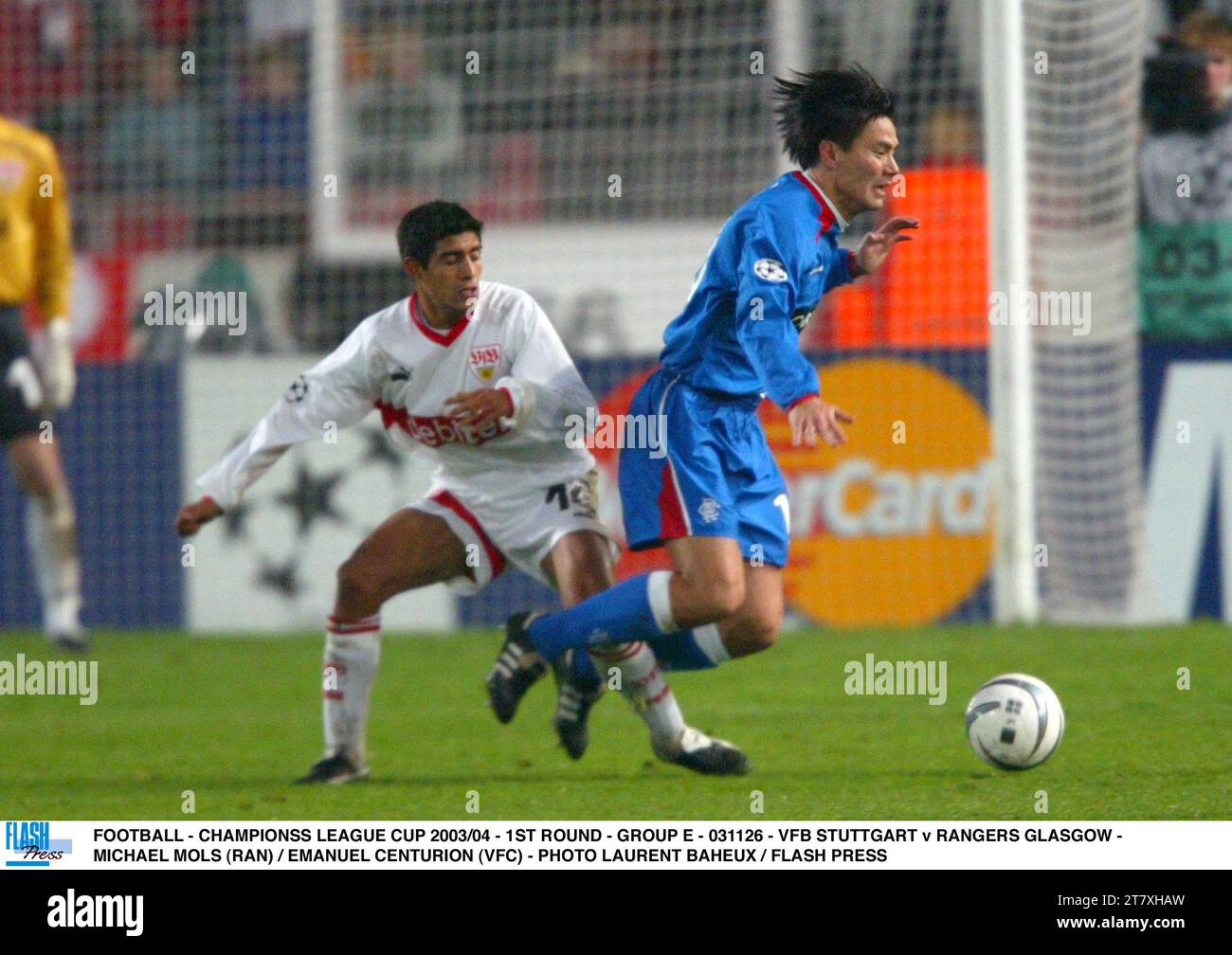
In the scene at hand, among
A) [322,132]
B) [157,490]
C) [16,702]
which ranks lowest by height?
[16,702]

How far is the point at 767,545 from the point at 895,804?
910mm

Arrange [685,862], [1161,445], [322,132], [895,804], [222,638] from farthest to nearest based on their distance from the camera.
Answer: [322,132] < [222,638] < [1161,445] < [895,804] < [685,862]

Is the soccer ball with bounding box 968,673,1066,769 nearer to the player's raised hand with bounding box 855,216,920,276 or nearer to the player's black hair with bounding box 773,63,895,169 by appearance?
the player's raised hand with bounding box 855,216,920,276

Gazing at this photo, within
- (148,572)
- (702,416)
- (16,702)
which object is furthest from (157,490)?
(702,416)

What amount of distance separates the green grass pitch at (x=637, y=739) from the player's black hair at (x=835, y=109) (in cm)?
180

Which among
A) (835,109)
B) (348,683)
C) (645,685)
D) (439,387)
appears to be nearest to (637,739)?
(645,685)

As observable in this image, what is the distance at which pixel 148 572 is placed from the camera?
10789mm

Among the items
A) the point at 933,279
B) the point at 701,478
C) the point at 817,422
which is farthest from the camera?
the point at 933,279

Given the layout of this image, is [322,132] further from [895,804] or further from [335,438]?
[895,804]

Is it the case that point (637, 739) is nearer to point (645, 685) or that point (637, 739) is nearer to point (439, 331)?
point (645, 685)

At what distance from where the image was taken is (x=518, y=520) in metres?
6.21

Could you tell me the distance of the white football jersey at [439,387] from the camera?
6.01 metres

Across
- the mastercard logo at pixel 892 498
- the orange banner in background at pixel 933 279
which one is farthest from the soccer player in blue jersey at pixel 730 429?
the orange banner in background at pixel 933 279

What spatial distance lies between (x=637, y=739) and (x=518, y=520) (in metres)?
1.17
